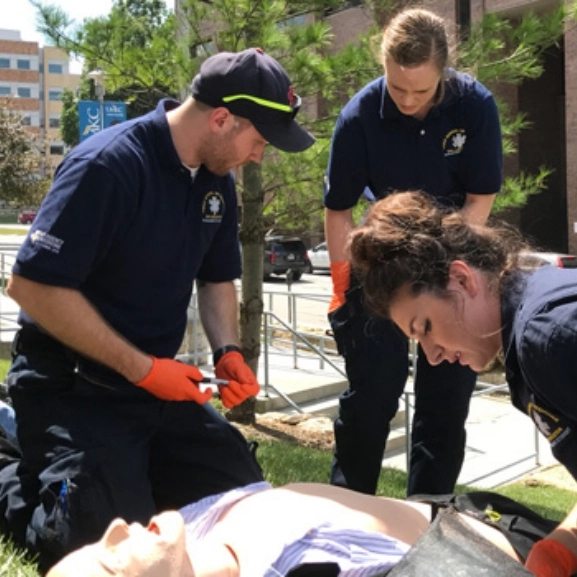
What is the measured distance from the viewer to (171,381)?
2.93m

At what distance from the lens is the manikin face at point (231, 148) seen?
302 cm

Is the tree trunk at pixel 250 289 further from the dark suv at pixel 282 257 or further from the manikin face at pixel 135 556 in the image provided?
the dark suv at pixel 282 257

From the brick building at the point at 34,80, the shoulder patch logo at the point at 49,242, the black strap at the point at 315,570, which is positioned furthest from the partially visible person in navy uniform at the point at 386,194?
the brick building at the point at 34,80

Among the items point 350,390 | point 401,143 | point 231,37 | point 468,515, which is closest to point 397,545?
point 468,515

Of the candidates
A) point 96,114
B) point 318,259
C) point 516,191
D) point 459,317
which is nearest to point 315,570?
point 459,317

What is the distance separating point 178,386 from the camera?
2957mm

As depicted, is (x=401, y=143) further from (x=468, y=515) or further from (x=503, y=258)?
(x=468, y=515)

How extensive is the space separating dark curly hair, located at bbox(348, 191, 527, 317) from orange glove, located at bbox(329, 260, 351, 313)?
1106 mm

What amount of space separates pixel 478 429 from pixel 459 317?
27.2 feet

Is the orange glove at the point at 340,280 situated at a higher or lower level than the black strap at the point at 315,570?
higher

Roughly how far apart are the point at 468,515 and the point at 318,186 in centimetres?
518

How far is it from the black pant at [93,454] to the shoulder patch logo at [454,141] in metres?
1.37

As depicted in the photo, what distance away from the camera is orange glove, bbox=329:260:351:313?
340 cm

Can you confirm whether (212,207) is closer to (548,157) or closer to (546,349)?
(546,349)
